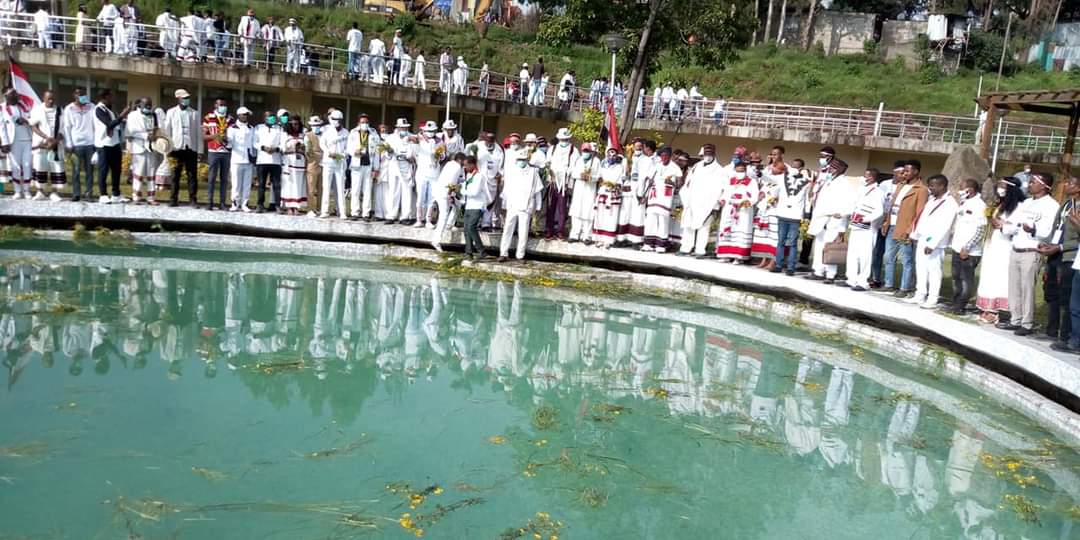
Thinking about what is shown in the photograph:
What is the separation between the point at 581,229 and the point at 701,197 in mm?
1823

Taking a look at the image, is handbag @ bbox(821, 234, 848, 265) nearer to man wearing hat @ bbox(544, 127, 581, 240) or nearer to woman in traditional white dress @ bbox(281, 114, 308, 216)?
man wearing hat @ bbox(544, 127, 581, 240)

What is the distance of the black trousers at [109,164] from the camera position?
38.4 ft

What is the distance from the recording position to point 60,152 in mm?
12070

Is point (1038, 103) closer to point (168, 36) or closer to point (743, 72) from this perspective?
point (168, 36)

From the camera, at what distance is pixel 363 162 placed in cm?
1241

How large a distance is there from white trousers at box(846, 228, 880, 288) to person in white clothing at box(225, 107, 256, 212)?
8028mm

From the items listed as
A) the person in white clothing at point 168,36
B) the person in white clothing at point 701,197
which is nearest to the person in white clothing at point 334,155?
the person in white clothing at point 701,197

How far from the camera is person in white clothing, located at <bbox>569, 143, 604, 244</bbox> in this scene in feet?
39.9

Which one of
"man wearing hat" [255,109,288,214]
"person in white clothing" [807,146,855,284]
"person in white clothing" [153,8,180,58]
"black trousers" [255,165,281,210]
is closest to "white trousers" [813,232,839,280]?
"person in white clothing" [807,146,855,284]

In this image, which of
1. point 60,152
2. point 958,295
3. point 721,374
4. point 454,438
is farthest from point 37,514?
point 60,152

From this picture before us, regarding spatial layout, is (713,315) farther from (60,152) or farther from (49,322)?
(60,152)

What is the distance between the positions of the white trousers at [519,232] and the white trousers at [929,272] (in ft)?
16.1

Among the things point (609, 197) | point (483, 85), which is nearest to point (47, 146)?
point (609, 197)

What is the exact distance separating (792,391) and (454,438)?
10.4 ft
